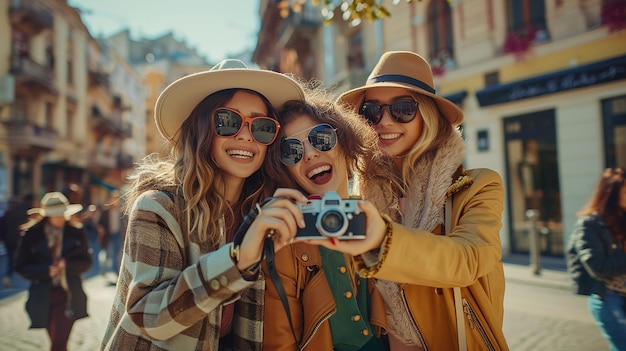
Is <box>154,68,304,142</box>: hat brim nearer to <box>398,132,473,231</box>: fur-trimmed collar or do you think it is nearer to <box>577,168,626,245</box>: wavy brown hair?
<box>398,132,473,231</box>: fur-trimmed collar

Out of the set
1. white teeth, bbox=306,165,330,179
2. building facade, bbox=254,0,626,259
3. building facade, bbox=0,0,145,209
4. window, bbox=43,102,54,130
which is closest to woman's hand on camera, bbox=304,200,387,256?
white teeth, bbox=306,165,330,179

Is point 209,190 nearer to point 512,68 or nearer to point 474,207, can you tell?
point 474,207

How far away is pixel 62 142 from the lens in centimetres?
2633

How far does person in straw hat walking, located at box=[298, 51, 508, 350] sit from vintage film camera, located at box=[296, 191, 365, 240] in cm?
3

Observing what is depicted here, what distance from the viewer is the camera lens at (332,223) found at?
1309 mm

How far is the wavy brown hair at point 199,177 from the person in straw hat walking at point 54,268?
3.12 m

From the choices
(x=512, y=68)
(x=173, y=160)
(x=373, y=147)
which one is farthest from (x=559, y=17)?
(x=173, y=160)

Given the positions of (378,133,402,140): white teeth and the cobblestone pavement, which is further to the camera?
the cobblestone pavement

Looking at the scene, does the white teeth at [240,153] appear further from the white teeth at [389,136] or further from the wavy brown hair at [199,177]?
the white teeth at [389,136]

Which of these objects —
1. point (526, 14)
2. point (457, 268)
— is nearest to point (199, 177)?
point (457, 268)

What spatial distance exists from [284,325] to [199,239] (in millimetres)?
482

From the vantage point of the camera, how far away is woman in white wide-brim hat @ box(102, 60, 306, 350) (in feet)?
4.75

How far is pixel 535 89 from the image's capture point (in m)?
10.3

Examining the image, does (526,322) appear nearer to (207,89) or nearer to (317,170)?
(317,170)
